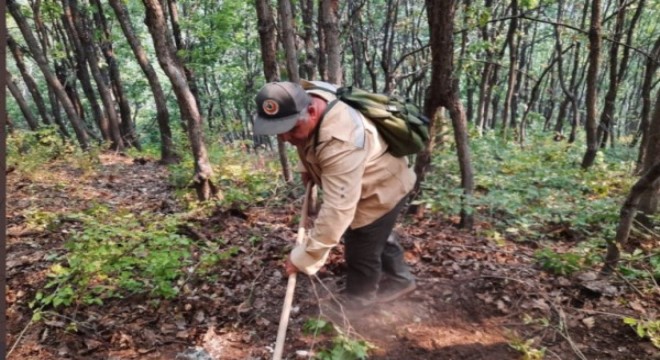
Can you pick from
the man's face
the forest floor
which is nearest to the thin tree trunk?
the forest floor

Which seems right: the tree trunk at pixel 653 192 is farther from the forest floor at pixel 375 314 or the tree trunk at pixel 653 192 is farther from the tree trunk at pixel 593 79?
the tree trunk at pixel 593 79

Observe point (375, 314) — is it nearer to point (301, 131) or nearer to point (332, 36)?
point (301, 131)

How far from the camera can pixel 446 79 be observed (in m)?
4.68

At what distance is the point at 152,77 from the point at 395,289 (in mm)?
8048

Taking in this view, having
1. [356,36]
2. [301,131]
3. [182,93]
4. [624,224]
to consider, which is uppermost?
[356,36]

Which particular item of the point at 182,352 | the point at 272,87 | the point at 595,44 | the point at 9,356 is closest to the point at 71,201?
the point at 9,356

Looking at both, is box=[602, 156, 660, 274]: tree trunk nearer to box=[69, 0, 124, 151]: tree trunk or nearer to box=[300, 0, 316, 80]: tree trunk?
box=[300, 0, 316, 80]: tree trunk

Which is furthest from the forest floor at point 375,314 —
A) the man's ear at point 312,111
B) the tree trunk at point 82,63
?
the tree trunk at point 82,63

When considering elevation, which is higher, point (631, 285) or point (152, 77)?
point (152, 77)

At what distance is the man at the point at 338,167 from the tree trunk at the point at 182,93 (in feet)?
11.2

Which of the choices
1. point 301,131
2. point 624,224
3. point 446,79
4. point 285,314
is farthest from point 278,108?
point 624,224

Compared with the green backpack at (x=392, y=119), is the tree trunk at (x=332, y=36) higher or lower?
higher

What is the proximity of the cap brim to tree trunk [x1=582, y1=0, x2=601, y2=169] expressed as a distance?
22.9 ft

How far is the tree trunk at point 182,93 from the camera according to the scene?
5.89 m
